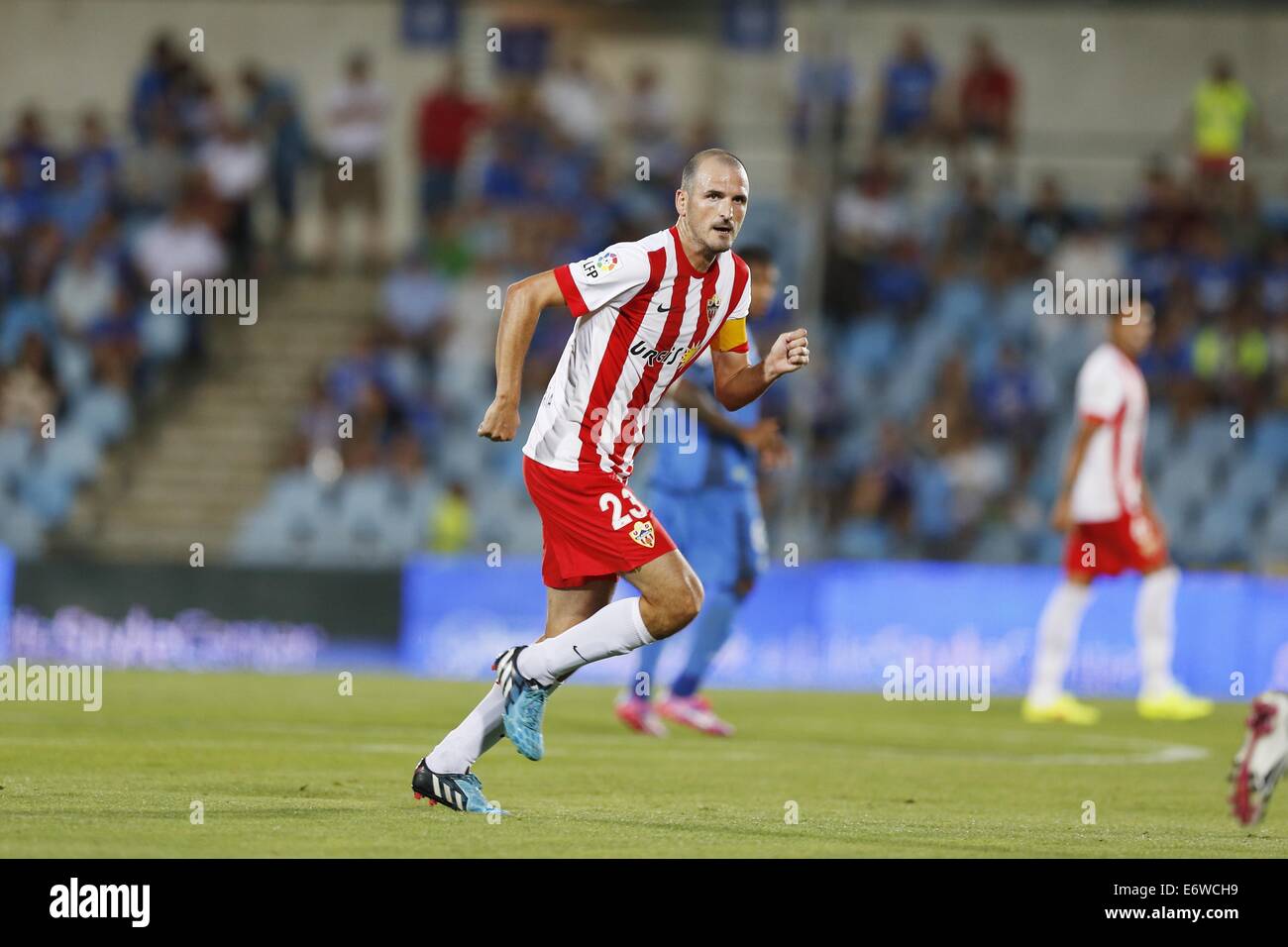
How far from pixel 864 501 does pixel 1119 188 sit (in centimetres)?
637

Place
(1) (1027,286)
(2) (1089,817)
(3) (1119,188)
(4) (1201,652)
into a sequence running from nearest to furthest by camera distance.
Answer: (2) (1089,817) < (4) (1201,652) < (1) (1027,286) < (3) (1119,188)

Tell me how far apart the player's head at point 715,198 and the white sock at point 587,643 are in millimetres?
1415

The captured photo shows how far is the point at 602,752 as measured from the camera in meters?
11.1

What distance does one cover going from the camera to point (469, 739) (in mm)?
8062

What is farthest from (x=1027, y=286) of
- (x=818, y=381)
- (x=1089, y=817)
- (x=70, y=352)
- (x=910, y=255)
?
(x=1089, y=817)

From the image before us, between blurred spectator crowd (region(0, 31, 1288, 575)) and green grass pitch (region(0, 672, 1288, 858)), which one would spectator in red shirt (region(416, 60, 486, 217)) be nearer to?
blurred spectator crowd (region(0, 31, 1288, 575))

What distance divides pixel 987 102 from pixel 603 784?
15137 millimetres

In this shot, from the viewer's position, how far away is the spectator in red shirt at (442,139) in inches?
893

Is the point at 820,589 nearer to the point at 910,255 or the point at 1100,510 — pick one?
the point at 1100,510

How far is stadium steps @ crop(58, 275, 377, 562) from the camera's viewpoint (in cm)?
2116

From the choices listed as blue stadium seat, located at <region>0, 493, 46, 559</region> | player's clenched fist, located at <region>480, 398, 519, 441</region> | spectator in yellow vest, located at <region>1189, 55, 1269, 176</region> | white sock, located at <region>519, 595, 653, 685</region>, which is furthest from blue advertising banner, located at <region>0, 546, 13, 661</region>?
spectator in yellow vest, located at <region>1189, 55, 1269, 176</region>

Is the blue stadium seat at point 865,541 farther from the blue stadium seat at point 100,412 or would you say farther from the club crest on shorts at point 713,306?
the club crest on shorts at point 713,306

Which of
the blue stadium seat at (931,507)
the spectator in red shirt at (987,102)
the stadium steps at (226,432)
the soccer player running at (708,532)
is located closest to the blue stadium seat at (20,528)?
the stadium steps at (226,432)

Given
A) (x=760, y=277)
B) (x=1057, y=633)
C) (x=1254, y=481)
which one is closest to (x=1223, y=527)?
(x=1254, y=481)
